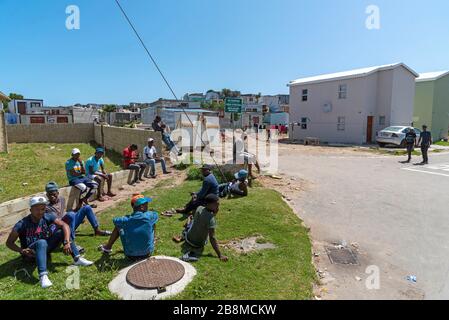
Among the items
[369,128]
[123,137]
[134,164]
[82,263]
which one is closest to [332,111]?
[369,128]

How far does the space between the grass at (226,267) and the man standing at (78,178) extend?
3.60 ft

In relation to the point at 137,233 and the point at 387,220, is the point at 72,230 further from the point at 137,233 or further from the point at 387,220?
the point at 387,220

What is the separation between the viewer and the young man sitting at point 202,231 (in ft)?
14.8

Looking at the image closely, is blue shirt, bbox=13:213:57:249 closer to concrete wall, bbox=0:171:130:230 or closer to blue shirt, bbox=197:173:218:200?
concrete wall, bbox=0:171:130:230

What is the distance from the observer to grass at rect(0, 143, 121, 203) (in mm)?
9469

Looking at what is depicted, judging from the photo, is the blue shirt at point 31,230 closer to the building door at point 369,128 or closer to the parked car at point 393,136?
the parked car at point 393,136

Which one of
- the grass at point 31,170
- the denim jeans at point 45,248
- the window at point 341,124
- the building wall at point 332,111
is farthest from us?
the window at point 341,124

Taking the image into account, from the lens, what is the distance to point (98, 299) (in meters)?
3.45

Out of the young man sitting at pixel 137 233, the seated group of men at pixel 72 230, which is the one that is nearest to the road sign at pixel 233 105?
the seated group of men at pixel 72 230

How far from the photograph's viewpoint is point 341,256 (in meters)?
4.99

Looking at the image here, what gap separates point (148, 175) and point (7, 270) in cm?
704

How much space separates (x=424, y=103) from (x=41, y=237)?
31419 millimetres
